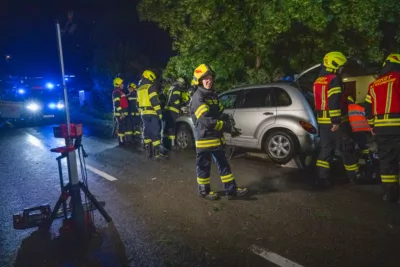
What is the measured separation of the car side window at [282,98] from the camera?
6.11 metres

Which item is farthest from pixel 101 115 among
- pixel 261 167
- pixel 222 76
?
pixel 261 167

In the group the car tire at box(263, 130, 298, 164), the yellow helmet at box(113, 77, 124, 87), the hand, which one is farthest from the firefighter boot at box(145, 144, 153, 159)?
the hand

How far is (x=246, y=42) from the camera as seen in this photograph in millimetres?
10109

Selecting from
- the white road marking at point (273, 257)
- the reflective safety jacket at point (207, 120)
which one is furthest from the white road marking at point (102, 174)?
the white road marking at point (273, 257)

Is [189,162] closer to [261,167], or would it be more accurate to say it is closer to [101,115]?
[261,167]

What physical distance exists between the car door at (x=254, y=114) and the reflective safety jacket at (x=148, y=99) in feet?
6.01

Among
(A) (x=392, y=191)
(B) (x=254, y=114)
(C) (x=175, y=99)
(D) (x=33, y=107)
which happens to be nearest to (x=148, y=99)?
(C) (x=175, y=99)

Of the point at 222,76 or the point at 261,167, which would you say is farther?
the point at 222,76

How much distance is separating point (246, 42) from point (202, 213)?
24.0ft

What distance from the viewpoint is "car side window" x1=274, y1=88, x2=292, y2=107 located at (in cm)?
611

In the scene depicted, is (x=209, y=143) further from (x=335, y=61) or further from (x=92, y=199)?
(x=335, y=61)

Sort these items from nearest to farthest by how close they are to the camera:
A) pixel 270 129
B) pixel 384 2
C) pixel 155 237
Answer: pixel 155 237 → pixel 270 129 → pixel 384 2

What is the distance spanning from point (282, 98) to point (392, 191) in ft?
8.81

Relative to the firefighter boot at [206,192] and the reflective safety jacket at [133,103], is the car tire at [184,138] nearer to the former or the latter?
the reflective safety jacket at [133,103]
